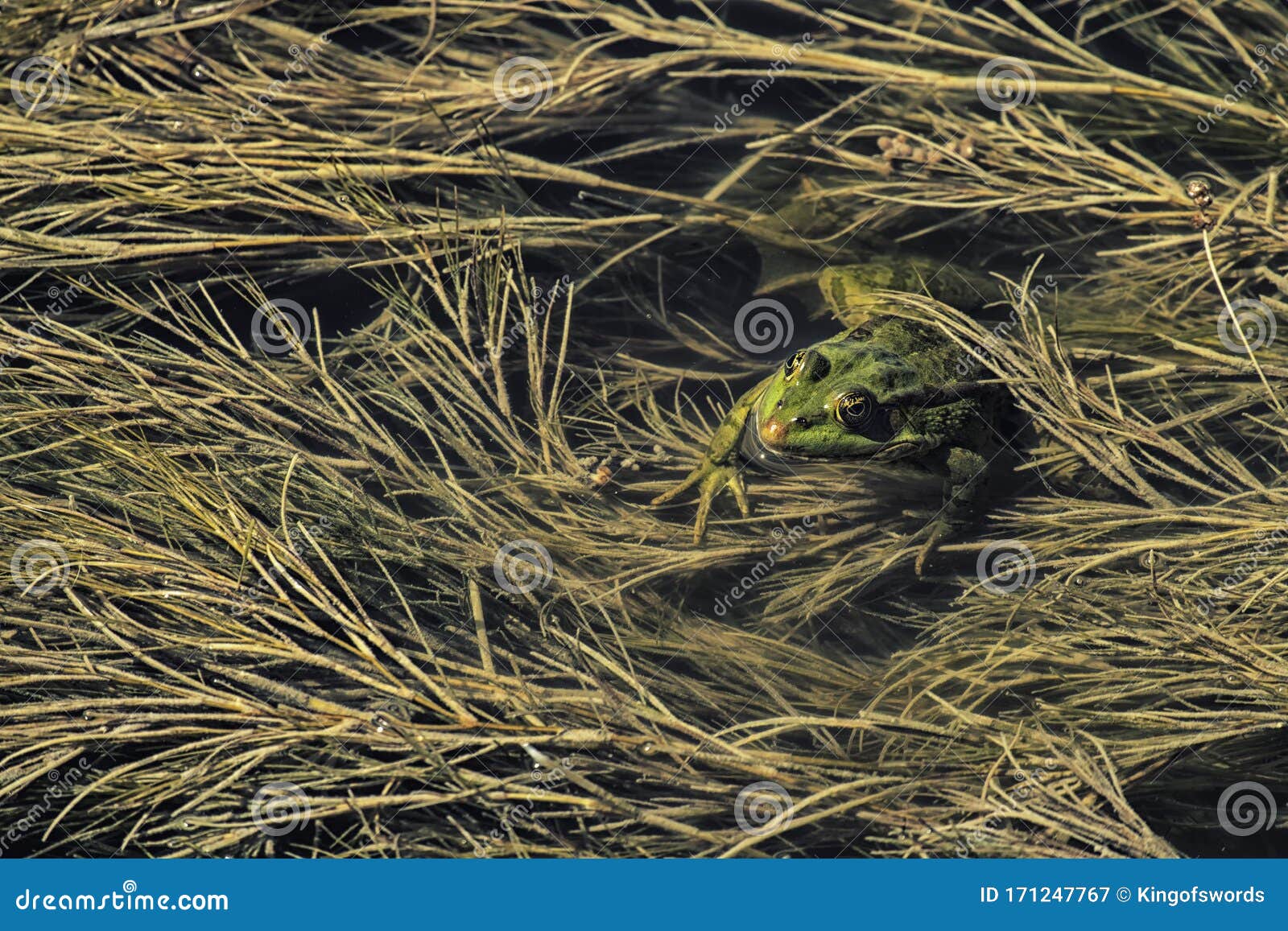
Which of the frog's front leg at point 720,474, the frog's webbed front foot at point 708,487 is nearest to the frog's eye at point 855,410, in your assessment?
the frog's front leg at point 720,474

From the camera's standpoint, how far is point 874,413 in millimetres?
3254

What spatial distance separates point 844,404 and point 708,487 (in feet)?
1.98

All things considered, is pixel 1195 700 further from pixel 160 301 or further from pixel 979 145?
pixel 160 301

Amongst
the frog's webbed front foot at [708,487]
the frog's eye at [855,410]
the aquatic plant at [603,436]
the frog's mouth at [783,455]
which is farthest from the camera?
the frog's webbed front foot at [708,487]

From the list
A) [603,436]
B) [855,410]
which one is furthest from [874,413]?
[603,436]

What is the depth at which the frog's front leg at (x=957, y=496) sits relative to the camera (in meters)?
3.40

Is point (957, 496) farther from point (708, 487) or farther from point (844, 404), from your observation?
point (708, 487)

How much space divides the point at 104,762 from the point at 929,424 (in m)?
3.01

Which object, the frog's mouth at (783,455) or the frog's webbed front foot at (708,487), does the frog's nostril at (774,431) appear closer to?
the frog's mouth at (783,455)

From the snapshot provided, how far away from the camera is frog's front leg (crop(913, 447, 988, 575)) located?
3.40 metres

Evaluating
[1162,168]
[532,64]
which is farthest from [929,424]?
[532,64]

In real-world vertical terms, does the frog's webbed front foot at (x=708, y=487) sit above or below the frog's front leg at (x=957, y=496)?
above

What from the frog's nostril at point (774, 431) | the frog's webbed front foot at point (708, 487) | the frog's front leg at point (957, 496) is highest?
the frog's nostril at point (774, 431)

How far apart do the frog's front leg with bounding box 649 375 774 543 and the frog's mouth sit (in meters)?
0.04
